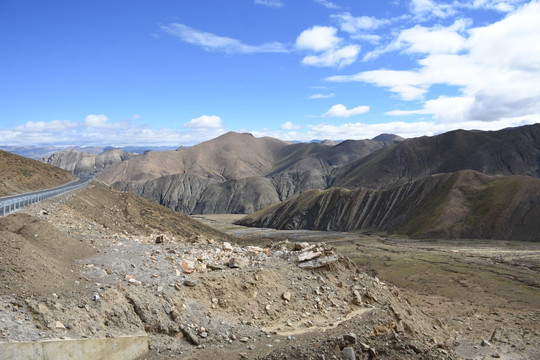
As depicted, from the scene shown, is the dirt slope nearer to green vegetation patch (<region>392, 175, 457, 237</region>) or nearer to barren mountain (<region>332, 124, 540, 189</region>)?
green vegetation patch (<region>392, 175, 457, 237</region>)

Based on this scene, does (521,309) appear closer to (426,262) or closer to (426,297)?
(426,297)

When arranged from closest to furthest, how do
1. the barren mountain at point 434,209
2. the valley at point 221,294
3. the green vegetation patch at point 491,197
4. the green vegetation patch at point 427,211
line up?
the valley at point 221,294 → the barren mountain at point 434,209 → the green vegetation patch at point 491,197 → the green vegetation patch at point 427,211

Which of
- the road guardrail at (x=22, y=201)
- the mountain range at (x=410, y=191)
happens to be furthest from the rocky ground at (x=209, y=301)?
the mountain range at (x=410, y=191)

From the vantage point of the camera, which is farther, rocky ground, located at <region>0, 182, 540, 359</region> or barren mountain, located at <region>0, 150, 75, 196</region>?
barren mountain, located at <region>0, 150, 75, 196</region>

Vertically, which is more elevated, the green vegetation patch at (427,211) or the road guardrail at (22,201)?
the road guardrail at (22,201)

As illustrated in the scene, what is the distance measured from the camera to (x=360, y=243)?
77.8m

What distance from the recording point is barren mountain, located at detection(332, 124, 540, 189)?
140 meters

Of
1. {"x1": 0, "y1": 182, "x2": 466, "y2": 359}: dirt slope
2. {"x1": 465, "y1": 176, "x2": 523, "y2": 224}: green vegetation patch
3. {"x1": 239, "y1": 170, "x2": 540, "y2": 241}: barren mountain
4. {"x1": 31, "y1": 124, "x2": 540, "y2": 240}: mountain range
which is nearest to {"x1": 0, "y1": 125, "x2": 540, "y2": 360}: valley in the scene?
{"x1": 0, "y1": 182, "x2": 466, "y2": 359}: dirt slope

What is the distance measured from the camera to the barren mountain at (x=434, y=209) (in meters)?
78.5

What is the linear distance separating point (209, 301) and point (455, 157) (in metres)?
155

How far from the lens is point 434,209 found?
3524 inches

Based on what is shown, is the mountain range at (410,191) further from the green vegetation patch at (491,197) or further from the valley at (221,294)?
the valley at (221,294)

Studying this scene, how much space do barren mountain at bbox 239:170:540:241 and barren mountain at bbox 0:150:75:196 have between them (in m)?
69.5

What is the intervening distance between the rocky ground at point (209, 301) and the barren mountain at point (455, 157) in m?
133
